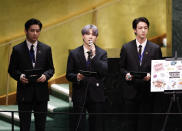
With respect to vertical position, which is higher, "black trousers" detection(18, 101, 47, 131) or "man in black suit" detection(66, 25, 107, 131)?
"man in black suit" detection(66, 25, 107, 131)

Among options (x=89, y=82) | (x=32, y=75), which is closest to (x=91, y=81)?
(x=89, y=82)

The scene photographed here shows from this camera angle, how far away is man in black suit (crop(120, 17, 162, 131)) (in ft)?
23.5

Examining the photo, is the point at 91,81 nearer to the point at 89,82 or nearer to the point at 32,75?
the point at 89,82

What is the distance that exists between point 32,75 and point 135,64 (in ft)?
4.25

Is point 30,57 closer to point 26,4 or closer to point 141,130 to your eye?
point 141,130

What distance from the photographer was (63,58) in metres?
9.77

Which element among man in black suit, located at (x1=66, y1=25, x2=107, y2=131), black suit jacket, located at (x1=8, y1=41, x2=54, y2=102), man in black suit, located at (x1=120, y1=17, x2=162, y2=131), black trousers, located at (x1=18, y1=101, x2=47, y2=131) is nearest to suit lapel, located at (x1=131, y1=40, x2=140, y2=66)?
man in black suit, located at (x1=120, y1=17, x2=162, y2=131)

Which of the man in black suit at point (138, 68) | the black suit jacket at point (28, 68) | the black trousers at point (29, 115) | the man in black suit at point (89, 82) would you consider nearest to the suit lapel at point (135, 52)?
the man in black suit at point (138, 68)

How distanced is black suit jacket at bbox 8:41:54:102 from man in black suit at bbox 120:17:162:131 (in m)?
0.96

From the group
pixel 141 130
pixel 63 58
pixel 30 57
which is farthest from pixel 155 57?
pixel 63 58

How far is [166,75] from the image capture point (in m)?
6.86

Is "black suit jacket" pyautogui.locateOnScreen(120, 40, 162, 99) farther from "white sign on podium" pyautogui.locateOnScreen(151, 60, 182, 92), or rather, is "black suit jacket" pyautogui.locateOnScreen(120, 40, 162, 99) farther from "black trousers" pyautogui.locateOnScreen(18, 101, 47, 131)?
"black trousers" pyautogui.locateOnScreen(18, 101, 47, 131)

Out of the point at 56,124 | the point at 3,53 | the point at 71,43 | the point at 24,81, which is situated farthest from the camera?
the point at 71,43

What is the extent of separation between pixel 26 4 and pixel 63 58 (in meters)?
1.10
